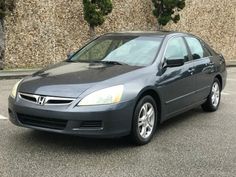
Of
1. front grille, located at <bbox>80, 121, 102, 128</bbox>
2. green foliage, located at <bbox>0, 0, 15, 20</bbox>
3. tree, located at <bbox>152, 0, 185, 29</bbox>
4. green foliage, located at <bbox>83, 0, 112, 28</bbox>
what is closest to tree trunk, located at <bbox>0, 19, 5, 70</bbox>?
green foliage, located at <bbox>0, 0, 15, 20</bbox>

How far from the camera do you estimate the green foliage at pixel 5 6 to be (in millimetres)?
13596

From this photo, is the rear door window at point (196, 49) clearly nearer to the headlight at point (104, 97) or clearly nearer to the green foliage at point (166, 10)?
the headlight at point (104, 97)

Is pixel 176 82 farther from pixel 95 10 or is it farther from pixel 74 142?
pixel 95 10

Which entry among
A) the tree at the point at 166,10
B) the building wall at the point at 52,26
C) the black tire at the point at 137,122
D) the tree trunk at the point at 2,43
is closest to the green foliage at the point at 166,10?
the tree at the point at 166,10

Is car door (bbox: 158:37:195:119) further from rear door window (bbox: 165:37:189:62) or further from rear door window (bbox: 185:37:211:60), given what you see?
rear door window (bbox: 185:37:211:60)

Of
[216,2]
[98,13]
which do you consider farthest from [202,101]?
[216,2]

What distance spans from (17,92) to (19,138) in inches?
27.6

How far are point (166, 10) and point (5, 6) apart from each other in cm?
746

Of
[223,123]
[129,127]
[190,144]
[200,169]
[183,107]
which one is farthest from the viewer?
[223,123]

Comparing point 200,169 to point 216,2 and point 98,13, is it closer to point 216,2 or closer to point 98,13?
point 98,13

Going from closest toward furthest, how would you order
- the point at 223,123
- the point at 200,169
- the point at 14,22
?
the point at 200,169, the point at 223,123, the point at 14,22

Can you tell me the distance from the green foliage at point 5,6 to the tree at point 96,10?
2.85m

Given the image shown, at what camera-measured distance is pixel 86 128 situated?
5137 mm

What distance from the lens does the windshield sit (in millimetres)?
6273
